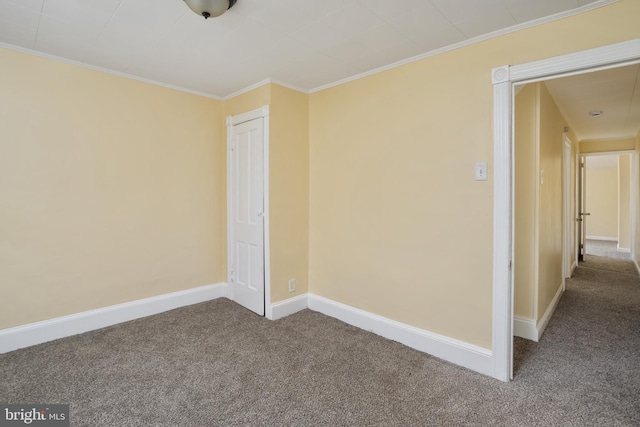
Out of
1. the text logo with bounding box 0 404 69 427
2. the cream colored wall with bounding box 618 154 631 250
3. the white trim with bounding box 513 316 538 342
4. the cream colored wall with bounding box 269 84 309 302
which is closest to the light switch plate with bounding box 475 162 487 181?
the white trim with bounding box 513 316 538 342

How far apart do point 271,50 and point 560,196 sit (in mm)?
3941

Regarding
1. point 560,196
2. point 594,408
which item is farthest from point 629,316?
point 594,408

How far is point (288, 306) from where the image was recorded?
3.30 metres

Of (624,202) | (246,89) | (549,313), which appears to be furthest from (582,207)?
(246,89)

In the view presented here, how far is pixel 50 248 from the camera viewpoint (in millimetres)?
2654

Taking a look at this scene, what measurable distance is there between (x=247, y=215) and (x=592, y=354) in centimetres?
334

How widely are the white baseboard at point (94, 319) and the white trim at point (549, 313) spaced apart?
3417mm

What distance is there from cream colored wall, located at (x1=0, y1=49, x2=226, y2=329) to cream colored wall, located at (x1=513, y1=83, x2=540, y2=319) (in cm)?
318

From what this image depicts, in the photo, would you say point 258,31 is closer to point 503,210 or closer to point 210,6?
point 210,6

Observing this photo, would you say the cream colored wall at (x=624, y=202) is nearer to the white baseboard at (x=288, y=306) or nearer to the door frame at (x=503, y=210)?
the door frame at (x=503, y=210)

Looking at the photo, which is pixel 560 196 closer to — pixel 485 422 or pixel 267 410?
pixel 485 422

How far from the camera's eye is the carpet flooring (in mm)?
1799

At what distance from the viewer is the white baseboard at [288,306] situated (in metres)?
3.18

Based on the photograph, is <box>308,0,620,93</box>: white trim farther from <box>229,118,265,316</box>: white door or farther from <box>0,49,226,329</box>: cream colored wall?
<box>0,49,226,329</box>: cream colored wall
